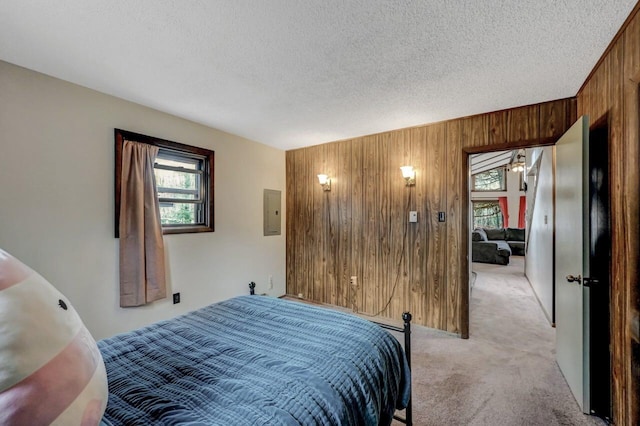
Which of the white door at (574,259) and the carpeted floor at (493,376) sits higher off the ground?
the white door at (574,259)

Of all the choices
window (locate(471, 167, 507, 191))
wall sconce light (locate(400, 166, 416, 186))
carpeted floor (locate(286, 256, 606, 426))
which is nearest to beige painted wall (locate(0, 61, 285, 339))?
wall sconce light (locate(400, 166, 416, 186))

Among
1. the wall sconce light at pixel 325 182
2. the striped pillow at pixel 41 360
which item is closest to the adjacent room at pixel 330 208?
the striped pillow at pixel 41 360

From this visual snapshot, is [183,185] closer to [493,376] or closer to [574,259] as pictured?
[493,376]

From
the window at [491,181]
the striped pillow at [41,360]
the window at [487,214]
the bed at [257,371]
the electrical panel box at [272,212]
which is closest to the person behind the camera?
the striped pillow at [41,360]

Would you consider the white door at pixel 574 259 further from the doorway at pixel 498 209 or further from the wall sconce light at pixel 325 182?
the doorway at pixel 498 209

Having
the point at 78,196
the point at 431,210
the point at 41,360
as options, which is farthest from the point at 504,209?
the point at 41,360

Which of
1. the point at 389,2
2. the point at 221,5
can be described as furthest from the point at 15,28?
the point at 389,2

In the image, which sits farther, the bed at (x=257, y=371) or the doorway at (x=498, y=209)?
the doorway at (x=498, y=209)

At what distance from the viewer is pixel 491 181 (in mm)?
11188

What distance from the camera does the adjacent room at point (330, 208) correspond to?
3.83 ft

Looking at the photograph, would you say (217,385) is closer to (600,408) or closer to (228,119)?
(600,408)

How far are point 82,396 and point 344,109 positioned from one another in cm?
281

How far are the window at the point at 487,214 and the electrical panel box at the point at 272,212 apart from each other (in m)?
9.68

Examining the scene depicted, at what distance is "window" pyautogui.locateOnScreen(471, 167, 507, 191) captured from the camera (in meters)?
10.9
